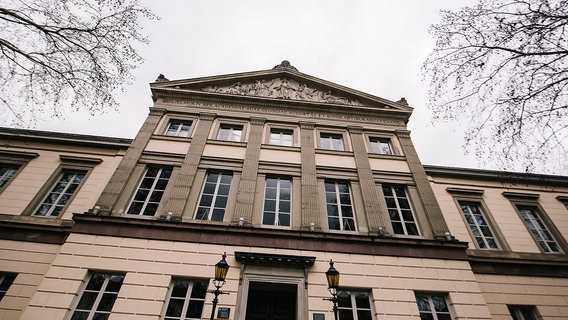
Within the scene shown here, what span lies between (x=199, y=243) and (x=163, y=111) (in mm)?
7651

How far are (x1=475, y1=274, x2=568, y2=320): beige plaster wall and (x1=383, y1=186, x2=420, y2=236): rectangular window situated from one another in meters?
2.68

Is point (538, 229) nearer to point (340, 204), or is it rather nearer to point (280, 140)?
point (340, 204)

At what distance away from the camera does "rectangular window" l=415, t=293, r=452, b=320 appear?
8.67 m

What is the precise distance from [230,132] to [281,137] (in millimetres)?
2456

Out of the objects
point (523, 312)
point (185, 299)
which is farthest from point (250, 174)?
point (523, 312)

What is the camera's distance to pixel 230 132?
14000 mm

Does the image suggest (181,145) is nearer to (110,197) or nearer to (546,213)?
(110,197)

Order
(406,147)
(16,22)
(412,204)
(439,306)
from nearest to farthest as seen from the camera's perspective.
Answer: (16,22)
(439,306)
(412,204)
(406,147)

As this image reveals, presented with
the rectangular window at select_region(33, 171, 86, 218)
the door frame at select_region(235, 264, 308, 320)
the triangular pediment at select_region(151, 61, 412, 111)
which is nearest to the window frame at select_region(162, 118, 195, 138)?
the triangular pediment at select_region(151, 61, 412, 111)

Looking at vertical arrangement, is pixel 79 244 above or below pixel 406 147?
below

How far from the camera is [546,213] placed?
42.5 feet

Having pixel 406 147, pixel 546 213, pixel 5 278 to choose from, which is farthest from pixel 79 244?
pixel 546 213

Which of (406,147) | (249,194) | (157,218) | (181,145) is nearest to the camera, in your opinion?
(157,218)

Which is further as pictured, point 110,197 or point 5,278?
point 110,197
